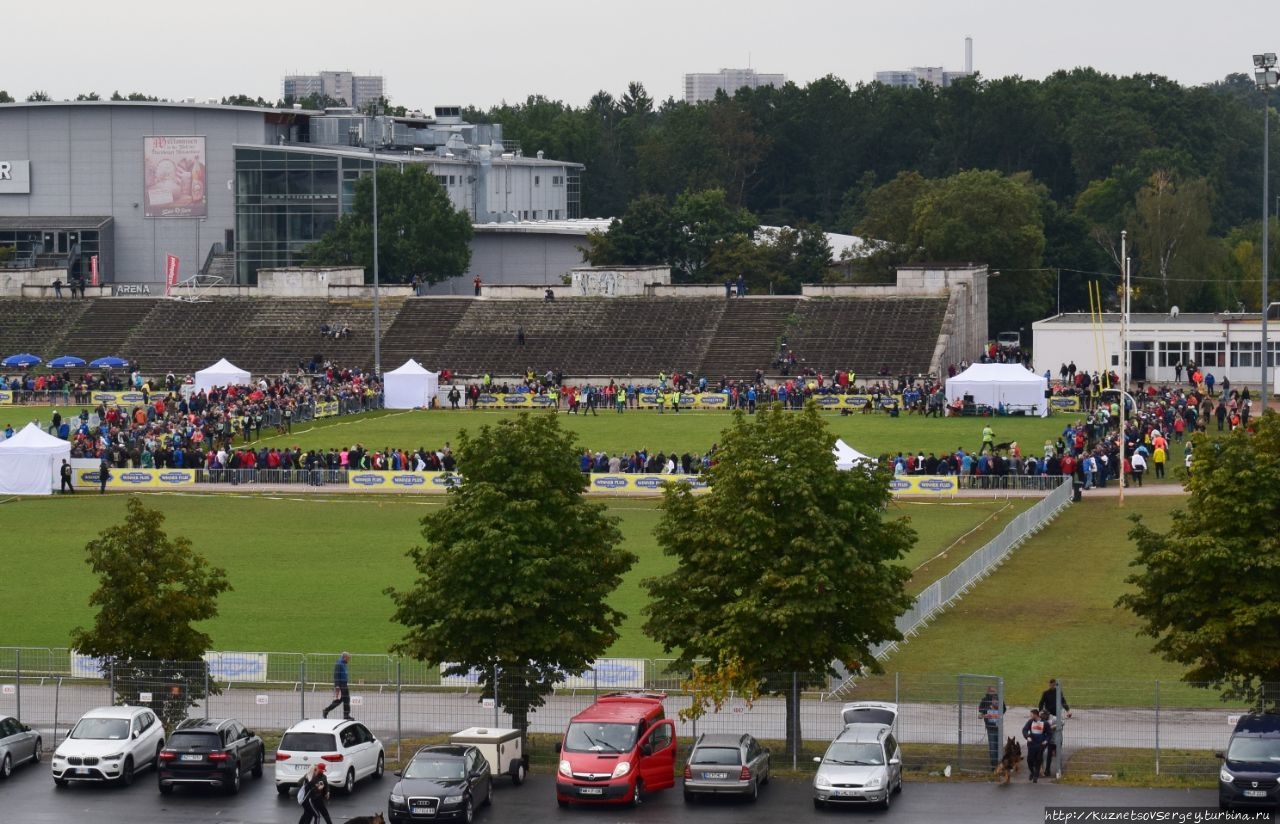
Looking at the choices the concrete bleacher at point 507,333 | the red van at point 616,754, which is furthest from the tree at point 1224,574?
the concrete bleacher at point 507,333

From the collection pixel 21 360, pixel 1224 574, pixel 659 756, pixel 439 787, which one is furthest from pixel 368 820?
pixel 21 360

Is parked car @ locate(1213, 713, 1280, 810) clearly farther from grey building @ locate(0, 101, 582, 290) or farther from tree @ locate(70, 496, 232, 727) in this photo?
grey building @ locate(0, 101, 582, 290)

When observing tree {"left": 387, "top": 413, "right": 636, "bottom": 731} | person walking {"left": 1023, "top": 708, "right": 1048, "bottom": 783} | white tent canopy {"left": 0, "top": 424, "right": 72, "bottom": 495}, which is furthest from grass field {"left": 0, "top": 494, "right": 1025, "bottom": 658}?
person walking {"left": 1023, "top": 708, "right": 1048, "bottom": 783}

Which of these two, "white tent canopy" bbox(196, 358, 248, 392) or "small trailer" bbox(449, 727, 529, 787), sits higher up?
"white tent canopy" bbox(196, 358, 248, 392)

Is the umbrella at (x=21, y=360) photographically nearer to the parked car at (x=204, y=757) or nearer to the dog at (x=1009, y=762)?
the parked car at (x=204, y=757)

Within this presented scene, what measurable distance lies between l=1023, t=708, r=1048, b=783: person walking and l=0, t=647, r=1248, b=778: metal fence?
556 mm

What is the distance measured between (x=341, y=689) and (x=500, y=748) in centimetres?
389

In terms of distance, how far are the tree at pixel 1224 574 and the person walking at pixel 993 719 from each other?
3.02m

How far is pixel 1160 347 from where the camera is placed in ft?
302

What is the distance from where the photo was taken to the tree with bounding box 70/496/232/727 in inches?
1312

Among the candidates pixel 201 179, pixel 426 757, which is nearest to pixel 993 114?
pixel 201 179

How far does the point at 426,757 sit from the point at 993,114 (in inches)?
5347

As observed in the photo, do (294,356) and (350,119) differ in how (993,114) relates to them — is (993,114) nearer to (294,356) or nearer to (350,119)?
(350,119)

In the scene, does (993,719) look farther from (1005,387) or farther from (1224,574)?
(1005,387)
